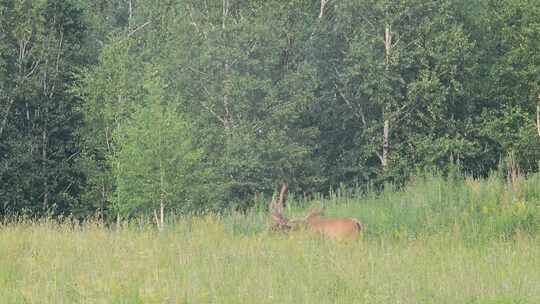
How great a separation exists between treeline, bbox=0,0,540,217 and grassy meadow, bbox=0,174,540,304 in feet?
53.0

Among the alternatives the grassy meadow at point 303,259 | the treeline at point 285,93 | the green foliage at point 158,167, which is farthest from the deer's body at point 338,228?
the treeline at point 285,93

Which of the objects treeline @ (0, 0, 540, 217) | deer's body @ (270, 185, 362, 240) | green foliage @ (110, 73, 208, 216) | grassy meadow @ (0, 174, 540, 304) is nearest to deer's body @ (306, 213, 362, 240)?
deer's body @ (270, 185, 362, 240)

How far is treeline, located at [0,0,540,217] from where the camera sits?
3222 cm

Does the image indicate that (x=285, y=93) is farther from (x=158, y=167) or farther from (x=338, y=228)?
(x=338, y=228)

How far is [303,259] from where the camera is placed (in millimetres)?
10492

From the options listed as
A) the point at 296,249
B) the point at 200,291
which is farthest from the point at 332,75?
the point at 200,291

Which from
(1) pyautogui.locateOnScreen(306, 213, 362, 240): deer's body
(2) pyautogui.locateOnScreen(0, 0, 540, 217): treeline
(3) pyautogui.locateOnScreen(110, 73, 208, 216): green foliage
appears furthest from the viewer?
(2) pyautogui.locateOnScreen(0, 0, 540, 217): treeline

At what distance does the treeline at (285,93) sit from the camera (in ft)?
106

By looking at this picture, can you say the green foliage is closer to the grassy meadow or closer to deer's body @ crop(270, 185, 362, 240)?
the grassy meadow

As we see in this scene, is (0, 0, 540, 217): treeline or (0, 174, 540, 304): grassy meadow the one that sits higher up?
(0, 0, 540, 217): treeline

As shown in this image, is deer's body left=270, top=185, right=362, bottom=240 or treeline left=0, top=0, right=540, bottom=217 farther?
treeline left=0, top=0, right=540, bottom=217

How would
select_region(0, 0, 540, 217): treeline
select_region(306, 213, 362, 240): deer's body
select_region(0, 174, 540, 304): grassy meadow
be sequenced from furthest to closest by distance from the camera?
select_region(0, 0, 540, 217): treeline → select_region(306, 213, 362, 240): deer's body → select_region(0, 174, 540, 304): grassy meadow

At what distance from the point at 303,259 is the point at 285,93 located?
23.1 meters

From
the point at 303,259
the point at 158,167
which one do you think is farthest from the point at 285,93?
the point at 303,259
